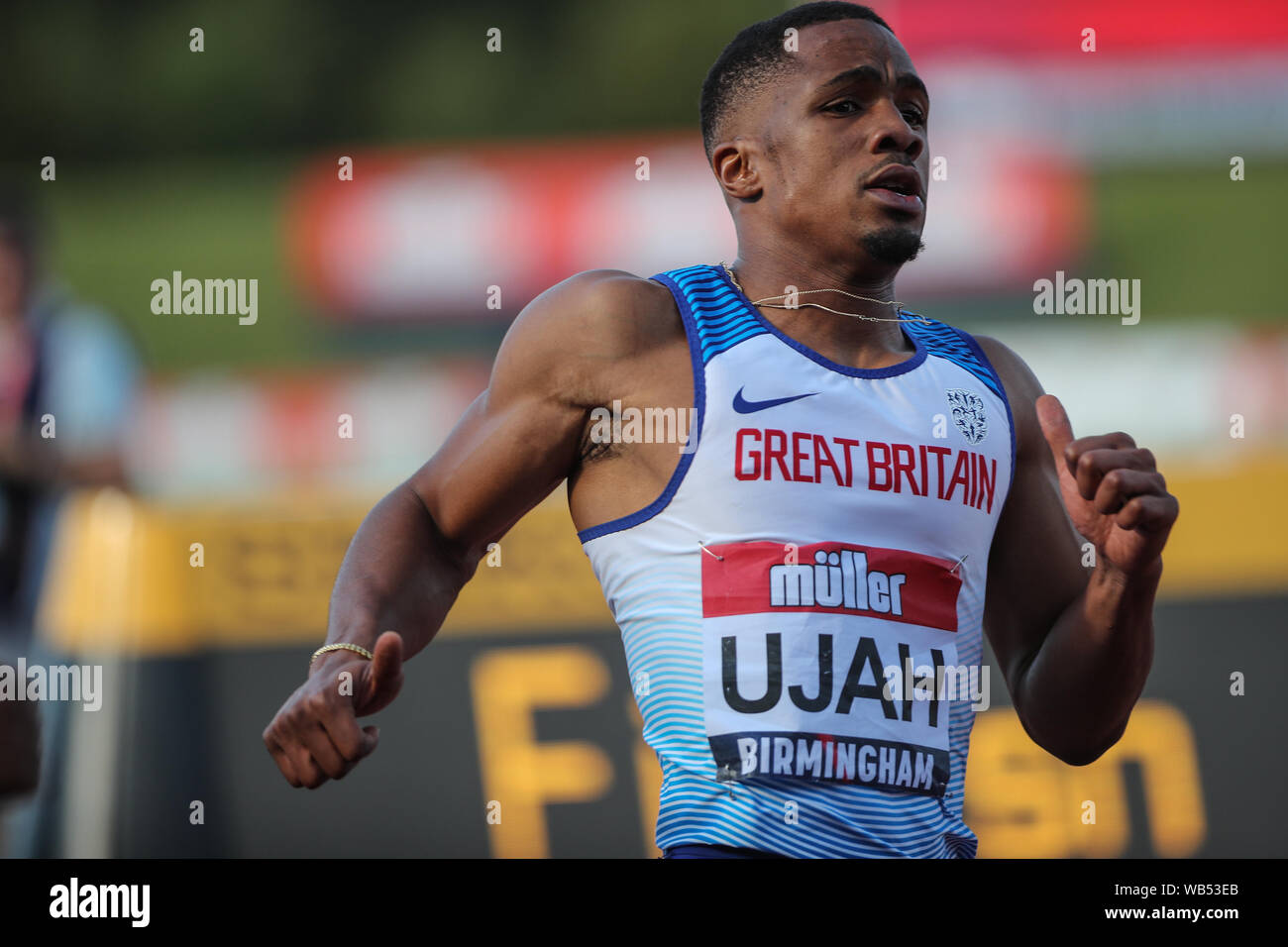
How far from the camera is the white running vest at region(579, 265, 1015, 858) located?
103 inches

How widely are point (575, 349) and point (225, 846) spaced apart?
4285 mm

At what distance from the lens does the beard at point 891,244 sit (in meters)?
2.97

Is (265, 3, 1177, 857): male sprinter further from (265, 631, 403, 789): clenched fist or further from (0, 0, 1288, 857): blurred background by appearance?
(0, 0, 1288, 857): blurred background

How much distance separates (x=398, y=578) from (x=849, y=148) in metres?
1.15

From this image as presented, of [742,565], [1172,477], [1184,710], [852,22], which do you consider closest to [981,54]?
[1172,477]

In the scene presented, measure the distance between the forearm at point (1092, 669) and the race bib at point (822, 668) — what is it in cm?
34

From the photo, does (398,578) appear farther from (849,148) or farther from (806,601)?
(849,148)

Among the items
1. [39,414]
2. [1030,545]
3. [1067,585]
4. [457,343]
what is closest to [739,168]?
[1030,545]

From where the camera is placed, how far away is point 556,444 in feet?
9.40

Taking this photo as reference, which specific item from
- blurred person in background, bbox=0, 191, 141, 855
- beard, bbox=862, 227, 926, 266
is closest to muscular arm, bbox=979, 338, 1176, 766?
beard, bbox=862, 227, 926, 266

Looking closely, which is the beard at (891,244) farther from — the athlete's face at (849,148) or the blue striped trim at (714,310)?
the blue striped trim at (714,310)

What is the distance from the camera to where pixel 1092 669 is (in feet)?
9.68

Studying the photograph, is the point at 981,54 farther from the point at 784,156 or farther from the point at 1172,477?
the point at 784,156

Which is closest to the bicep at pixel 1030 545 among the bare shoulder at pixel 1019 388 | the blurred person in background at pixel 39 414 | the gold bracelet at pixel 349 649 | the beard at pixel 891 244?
the bare shoulder at pixel 1019 388
